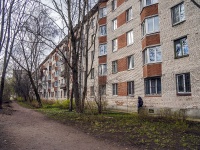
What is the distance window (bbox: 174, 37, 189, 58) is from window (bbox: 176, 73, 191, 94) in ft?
5.31

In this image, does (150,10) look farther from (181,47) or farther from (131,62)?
(131,62)

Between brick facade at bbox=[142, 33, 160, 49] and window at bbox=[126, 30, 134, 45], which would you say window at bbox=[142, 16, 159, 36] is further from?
window at bbox=[126, 30, 134, 45]

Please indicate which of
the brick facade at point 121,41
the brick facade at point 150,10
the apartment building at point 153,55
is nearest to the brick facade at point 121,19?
the apartment building at point 153,55

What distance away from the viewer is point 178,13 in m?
17.6

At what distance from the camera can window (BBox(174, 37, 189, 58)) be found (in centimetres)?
1668

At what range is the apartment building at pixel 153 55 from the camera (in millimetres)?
16094

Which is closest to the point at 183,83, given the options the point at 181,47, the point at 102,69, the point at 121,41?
the point at 181,47

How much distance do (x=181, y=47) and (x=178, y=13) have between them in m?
2.87

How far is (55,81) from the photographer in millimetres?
54906

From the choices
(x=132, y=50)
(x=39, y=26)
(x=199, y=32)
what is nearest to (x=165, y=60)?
(x=199, y=32)

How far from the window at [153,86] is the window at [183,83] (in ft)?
7.06

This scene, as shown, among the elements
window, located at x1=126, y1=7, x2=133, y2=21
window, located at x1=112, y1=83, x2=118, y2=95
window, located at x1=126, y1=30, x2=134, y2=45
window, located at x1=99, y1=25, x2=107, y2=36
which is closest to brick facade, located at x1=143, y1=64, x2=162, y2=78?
window, located at x1=126, y1=30, x2=134, y2=45

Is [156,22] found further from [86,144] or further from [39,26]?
[86,144]

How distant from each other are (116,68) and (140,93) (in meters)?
6.09
